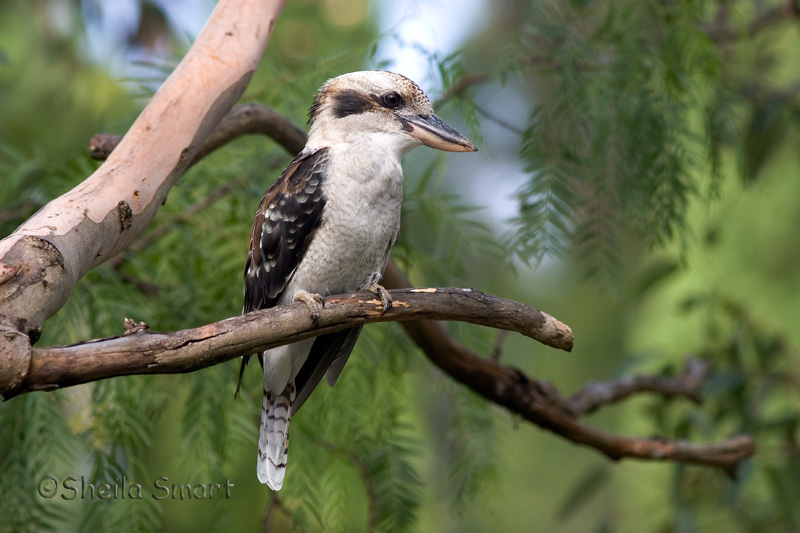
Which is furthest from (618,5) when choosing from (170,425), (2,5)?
(2,5)

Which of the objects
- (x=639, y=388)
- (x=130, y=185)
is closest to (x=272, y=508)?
(x=130, y=185)

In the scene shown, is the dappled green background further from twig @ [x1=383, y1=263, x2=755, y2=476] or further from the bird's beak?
the bird's beak

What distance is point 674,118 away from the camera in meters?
2.24

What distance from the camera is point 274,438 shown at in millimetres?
2068

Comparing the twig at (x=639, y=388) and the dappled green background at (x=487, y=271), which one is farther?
the twig at (x=639, y=388)

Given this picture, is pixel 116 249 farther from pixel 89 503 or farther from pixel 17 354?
pixel 89 503

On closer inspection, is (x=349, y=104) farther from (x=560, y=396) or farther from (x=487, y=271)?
(x=487, y=271)

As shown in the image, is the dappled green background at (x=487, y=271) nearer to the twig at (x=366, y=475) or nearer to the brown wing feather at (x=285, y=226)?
the twig at (x=366, y=475)

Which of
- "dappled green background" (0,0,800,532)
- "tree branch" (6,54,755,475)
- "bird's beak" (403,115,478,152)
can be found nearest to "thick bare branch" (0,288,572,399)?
"tree branch" (6,54,755,475)

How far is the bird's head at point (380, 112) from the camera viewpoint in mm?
1938

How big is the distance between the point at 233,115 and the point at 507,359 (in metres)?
1.52

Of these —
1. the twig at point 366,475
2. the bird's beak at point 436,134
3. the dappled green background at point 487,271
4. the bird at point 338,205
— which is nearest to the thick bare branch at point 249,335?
the bird at point 338,205

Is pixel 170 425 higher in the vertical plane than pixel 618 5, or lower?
lower

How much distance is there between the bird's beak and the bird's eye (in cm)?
5
